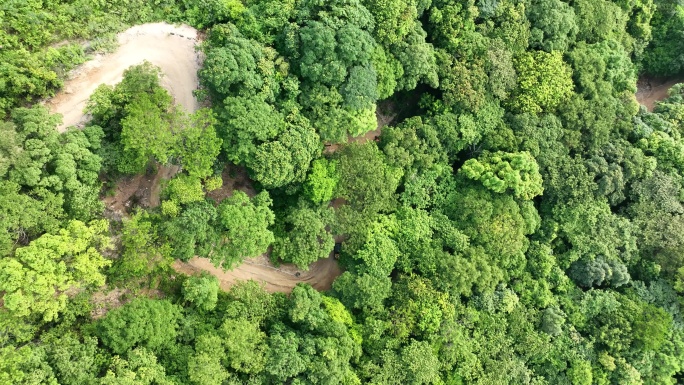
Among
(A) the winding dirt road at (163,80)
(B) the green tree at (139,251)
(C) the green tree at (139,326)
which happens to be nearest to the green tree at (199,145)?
(A) the winding dirt road at (163,80)

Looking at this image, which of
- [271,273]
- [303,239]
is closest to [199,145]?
[303,239]

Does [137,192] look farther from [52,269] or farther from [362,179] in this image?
[362,179]

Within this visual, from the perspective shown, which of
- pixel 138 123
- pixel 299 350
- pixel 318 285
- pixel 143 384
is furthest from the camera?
pixel 318 285

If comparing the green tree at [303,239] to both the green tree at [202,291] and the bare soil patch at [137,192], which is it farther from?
the bare soil patch at [137,192]

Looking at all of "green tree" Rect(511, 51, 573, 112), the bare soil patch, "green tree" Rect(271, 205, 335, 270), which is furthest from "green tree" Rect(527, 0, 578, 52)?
the bare soil patch

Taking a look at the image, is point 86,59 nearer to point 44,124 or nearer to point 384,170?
point 44,124

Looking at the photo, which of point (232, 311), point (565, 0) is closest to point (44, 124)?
point (232, 311)

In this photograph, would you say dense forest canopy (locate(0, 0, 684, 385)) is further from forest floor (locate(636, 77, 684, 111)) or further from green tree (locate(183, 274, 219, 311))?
forest floor (locate(636, 77, 684, 111))

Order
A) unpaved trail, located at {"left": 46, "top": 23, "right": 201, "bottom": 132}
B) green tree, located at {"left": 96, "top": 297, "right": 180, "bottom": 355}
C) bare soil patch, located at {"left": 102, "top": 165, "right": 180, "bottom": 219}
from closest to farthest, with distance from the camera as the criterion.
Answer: green tree, located at {"left": 96, "top": 297, "right": 180, "bottom": 355} < unpaved trail, located at {"left": 46, "top": 23, "right": 201, "bottom": 132} < bare soil patch, located at {"left": 102, "top": 165, "right": 180, "bottom": 219}
